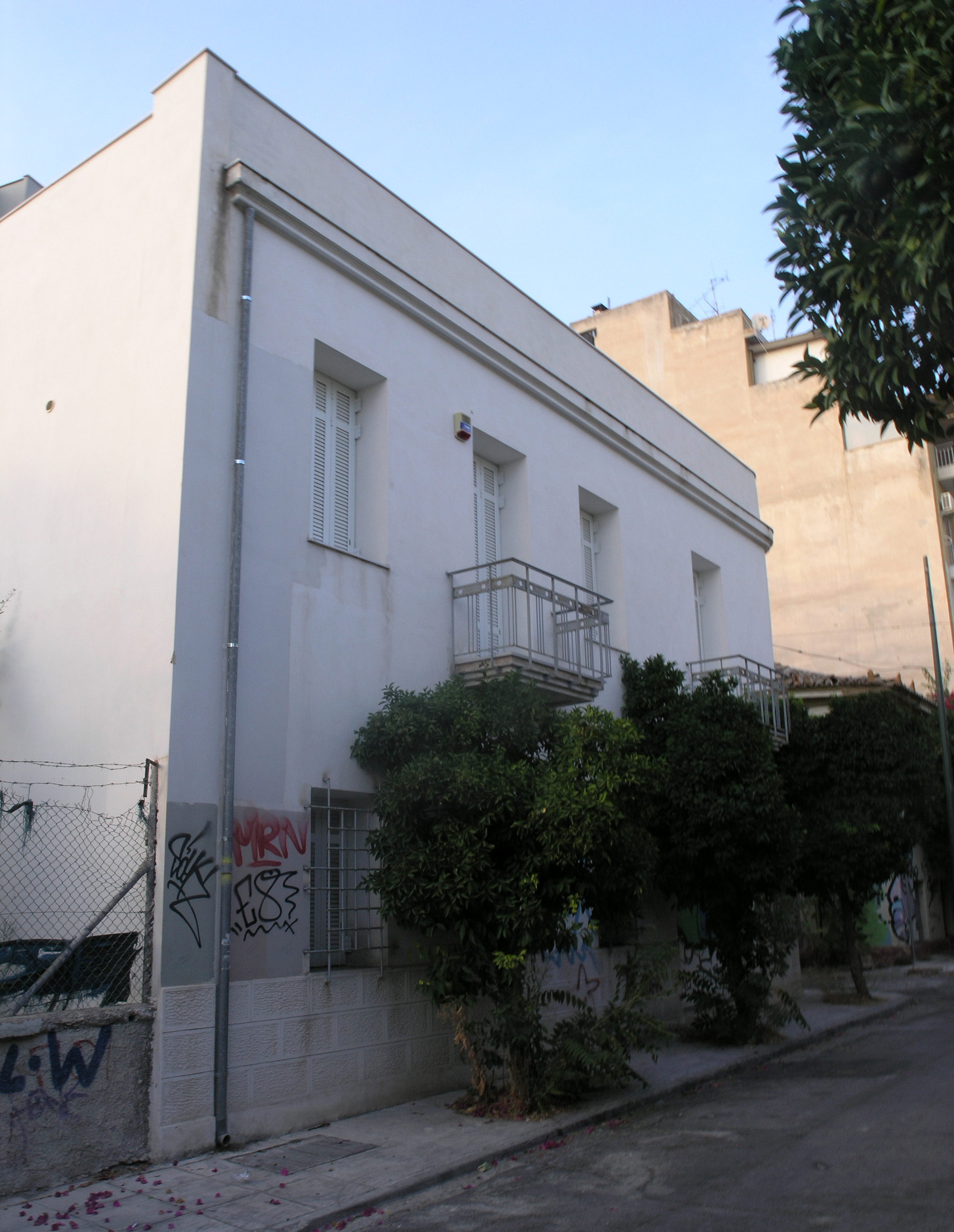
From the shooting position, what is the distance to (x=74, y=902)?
8258 mm

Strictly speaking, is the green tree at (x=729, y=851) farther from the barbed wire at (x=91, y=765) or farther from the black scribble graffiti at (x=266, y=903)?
the barbed wire at (x=91, y=765)

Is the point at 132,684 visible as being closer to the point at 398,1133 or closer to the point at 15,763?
the point at 15,763

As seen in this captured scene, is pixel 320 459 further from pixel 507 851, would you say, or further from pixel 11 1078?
pixel 11 1078

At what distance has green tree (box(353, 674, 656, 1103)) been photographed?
8.02 m

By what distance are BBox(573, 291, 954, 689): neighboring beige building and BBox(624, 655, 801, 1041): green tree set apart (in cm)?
1773

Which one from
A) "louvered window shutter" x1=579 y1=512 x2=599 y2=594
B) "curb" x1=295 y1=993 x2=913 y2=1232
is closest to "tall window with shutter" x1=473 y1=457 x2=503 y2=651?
"louvered window shutter" x1=579 y1=512 x2=599 y2=594

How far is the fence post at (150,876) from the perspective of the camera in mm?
7355

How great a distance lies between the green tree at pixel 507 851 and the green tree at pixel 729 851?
2.72m

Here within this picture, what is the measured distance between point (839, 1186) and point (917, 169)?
6.11 m

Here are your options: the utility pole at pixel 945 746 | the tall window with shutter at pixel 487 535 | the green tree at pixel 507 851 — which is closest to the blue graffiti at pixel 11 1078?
the green tree at pixel 507 851

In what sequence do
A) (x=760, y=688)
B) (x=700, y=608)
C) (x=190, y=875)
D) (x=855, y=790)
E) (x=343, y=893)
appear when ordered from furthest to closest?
(x=700, y=608) < (x=760, y=688) < (x=855, y=790) < (x=343, y=893) < (x=190, y=875)

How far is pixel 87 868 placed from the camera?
8141 mm

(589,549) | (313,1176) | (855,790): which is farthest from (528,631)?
(855,790)

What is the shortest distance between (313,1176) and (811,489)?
2622cm
